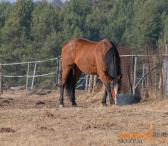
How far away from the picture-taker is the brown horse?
1759 centimetres

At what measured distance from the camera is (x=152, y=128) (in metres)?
12.4

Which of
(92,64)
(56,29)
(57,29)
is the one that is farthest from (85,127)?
(57,29)

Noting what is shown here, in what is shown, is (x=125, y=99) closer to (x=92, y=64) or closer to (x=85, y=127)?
(x=92, y=64)

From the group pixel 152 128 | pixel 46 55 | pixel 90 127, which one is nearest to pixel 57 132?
pixel 90 127

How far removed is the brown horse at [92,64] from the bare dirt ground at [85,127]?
1.93 m

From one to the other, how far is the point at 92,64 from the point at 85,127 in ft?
20.3

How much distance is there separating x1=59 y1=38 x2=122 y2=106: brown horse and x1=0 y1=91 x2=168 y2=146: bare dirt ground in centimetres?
193

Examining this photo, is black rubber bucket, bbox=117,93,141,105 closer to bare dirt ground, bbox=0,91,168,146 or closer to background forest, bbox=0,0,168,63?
bare dirt ground, bbox=0,91,168,146

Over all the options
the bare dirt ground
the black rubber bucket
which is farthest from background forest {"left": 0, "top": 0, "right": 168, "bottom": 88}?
the bare dirt ground

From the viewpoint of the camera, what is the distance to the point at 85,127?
40.7ft

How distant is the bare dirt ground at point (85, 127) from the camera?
11.0 m

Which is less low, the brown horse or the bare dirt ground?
the brown horse

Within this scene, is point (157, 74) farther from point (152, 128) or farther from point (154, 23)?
point (154, 23)

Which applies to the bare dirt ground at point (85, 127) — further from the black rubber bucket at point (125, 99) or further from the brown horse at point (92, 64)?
the black rubber bucket at point (125, 99)
